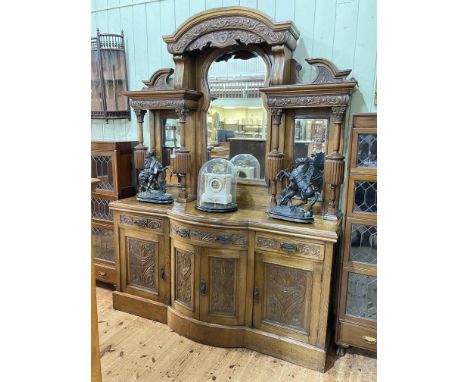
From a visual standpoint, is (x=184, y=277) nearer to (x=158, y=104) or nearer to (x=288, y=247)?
(x=288, y=247)

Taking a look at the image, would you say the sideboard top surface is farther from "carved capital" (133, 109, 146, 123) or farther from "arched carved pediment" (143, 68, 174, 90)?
"arched carved pediment" (143, 68, 174, 90)

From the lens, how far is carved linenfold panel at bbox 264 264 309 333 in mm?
1935

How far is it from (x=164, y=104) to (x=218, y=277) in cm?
135

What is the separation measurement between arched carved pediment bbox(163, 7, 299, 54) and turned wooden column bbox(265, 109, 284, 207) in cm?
46

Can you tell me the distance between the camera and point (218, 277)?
2.09m

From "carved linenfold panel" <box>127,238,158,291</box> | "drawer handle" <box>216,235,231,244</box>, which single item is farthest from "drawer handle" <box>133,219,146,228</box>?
"drawer handle" <box>216,235,231,244</box>

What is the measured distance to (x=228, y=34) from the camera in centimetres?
215

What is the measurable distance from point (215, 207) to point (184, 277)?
53 cm

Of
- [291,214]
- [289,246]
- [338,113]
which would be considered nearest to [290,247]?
[289,246]

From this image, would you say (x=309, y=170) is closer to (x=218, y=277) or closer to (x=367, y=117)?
(x=367, y=117)

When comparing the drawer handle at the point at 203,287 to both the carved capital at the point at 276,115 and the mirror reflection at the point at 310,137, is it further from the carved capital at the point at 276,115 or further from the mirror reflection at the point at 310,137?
the carved capital at the point at 276,115
